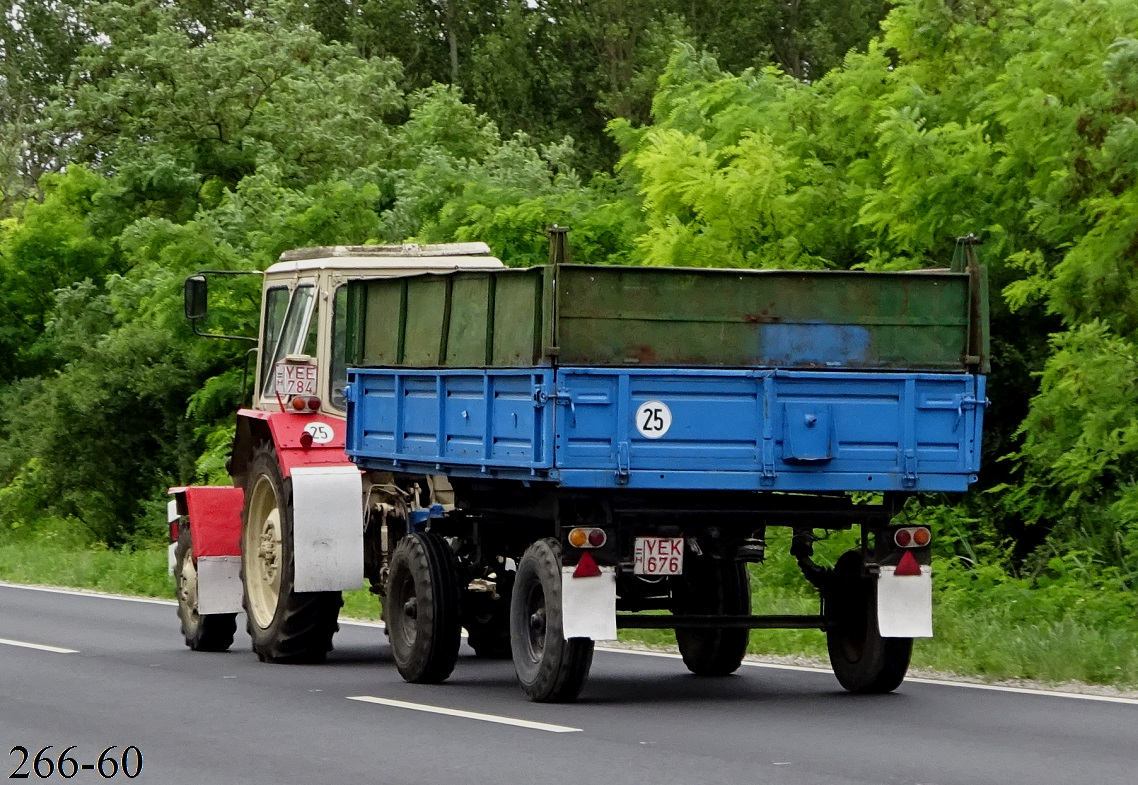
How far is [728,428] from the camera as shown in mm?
11805

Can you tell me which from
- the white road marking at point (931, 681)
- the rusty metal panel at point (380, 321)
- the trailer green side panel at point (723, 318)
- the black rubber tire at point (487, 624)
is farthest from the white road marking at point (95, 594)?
the trailer green side panel at point (723, 318)

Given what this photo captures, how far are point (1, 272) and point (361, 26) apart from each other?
58.9ft

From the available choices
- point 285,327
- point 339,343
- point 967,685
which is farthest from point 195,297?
point 967,685

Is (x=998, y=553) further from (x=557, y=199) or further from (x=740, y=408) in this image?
(x=557, y=199)

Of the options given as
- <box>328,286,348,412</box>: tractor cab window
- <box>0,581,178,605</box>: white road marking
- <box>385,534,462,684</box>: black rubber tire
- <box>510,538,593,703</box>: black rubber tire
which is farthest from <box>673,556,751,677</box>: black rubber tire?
<box>0,581,178,605</box>: white road marking

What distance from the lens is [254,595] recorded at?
15.9 meters

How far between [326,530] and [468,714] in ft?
10.7

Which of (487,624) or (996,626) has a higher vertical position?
(996,626)

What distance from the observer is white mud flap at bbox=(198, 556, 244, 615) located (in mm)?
16531

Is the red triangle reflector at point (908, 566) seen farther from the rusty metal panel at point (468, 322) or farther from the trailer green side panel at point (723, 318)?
the rusty metal panel at point (468, 322)

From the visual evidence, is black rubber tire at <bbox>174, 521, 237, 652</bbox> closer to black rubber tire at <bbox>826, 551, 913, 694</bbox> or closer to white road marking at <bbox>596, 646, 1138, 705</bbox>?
white road marking at <bbox>596, 646, 1138, 705</bbox>

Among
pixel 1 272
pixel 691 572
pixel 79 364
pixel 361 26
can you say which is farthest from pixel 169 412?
pixel 361 26

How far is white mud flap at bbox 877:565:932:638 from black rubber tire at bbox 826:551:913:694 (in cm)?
32

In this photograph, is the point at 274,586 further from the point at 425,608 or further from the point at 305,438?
the point at 425,608
